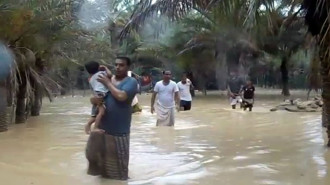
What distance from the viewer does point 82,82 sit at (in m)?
45.0

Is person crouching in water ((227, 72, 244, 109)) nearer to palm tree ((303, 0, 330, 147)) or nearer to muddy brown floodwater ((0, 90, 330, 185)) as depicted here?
muddy brown floodwater ((0, 90, 330, 185))

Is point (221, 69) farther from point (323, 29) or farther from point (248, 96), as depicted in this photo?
point (323, 29)

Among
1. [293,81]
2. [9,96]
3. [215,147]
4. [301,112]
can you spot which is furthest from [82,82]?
[215,147]

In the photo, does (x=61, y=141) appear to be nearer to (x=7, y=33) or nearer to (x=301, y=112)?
(x=7, y=33)

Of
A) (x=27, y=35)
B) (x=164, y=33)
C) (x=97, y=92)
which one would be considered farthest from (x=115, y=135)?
(x=164, y=33)

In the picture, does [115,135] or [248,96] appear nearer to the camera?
[115,135]

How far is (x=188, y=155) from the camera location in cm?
827

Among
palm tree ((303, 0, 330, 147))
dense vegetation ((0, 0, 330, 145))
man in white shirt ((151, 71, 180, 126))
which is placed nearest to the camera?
palm tree ((303, 0, 330, 147))

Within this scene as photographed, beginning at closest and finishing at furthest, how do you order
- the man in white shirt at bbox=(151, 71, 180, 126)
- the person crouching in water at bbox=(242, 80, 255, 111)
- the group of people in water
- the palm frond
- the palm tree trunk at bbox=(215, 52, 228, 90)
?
the group of people in water < the palm frond < the man in white shirt at bbox=(151, 71, 180, 126) < the person crouching in water at bbox=(242, 80, 255, 111) < the palm tree trunk at bbox=(215, 52, 228, 90)

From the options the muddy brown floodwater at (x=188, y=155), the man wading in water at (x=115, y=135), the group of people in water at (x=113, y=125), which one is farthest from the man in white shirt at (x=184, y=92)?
the man wading in water at (x=115, y=135)

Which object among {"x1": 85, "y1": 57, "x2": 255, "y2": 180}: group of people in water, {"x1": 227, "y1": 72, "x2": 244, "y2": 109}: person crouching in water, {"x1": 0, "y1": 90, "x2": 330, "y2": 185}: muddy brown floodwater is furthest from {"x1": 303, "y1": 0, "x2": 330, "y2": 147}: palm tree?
{"x1": 227, "y1": 72, "x2": 244, "y2": 109}: person crouching in water

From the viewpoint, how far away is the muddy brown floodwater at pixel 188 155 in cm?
641

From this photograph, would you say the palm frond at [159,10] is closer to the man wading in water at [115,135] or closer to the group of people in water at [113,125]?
the group of people in water at [113,125]

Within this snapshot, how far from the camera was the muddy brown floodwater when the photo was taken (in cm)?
641
